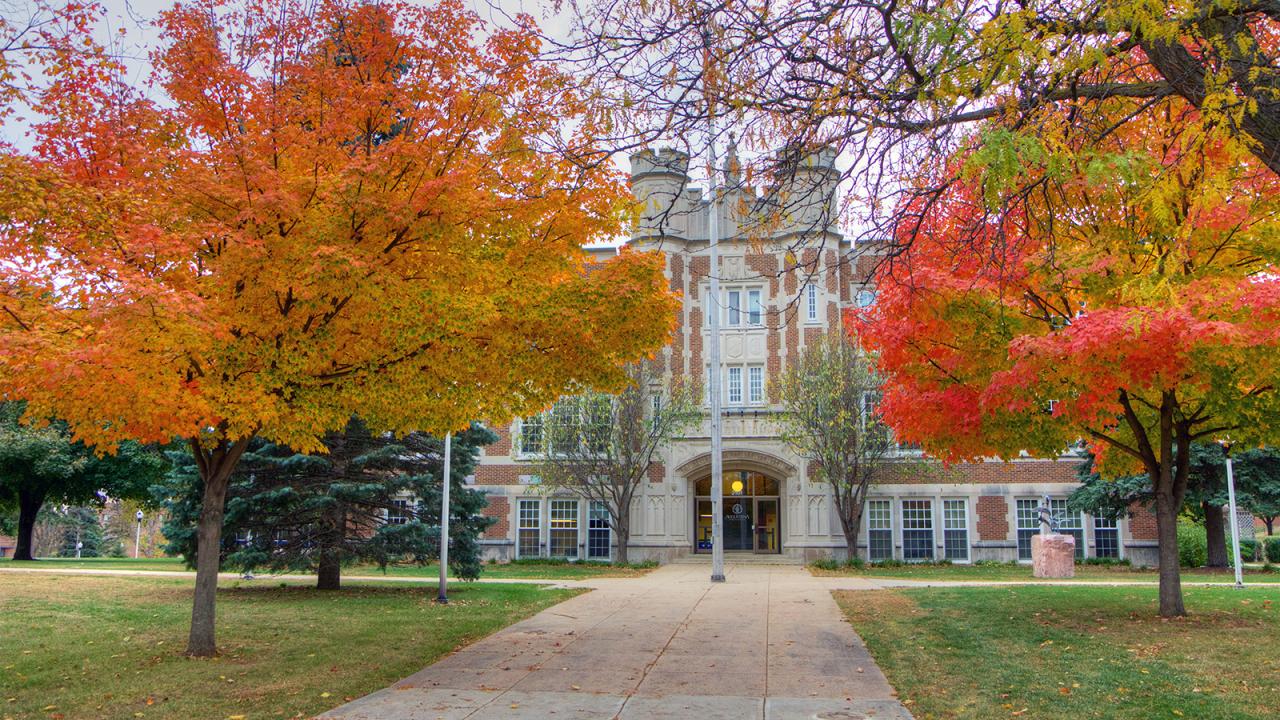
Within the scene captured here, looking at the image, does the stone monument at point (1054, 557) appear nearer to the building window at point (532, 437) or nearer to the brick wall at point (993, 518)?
the brick wall at point (993, 518)

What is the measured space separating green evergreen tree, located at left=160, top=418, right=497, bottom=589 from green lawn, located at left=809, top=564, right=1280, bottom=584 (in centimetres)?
1139

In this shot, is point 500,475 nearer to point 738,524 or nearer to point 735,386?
point 738,524

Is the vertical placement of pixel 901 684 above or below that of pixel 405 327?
below

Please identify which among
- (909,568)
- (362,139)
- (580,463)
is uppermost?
(362,139)

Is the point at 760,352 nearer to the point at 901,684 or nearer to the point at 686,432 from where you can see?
the point at 686,432

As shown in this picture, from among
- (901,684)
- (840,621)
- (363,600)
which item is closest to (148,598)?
(363,600)

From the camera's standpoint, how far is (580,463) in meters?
29.0

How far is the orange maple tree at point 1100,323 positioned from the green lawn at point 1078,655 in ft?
5.54

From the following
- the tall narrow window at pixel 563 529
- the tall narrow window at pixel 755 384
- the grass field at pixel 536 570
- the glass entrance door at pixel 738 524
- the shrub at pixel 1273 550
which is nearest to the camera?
the grass field at pixel 536 570

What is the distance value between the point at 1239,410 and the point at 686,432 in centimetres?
2104

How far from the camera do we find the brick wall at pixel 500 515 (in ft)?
107

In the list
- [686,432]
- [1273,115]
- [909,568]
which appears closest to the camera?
[1273,115]

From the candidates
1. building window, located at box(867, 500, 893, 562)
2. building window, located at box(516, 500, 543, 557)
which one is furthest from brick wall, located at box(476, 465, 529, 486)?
building window, located at box(867, 500, 893, 562)

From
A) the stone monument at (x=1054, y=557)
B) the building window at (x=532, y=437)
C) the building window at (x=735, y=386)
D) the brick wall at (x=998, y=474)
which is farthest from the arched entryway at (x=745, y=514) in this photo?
the stone monument at (x=1054, y=557)
